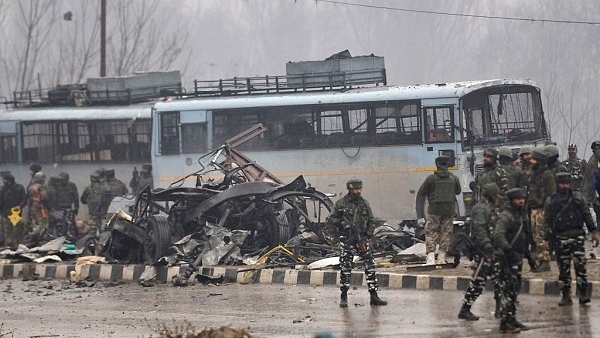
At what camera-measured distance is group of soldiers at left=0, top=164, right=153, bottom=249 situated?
2659cm

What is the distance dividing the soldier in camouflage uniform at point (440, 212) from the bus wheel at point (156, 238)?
429 cm

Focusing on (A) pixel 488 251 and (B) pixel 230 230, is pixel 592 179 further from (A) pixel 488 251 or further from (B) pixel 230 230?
(A) pixel 488 251

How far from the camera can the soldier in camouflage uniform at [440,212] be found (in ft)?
62.1

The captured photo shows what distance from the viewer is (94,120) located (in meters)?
33.3

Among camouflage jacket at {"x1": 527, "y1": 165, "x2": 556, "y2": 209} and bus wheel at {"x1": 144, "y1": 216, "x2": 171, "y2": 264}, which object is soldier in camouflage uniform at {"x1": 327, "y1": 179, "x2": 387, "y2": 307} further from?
bus wheel at {"x1": 144, "y1": 216, "x2": 171, "y2": 264}

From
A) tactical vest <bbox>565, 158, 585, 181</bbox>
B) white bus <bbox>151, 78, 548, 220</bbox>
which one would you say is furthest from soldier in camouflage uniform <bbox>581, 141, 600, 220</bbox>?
white bus <bbox>151, 78, 548, 220</bbox>

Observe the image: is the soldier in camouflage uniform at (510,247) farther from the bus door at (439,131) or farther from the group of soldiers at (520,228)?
the bus door at (439,131)

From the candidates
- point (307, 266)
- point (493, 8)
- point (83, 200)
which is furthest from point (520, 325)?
point (493, 8)

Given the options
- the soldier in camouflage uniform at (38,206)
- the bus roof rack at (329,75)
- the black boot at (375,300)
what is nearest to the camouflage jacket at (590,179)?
the black boot at (375,300)

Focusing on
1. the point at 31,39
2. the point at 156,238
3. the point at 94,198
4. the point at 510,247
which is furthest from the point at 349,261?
the point at 31,39

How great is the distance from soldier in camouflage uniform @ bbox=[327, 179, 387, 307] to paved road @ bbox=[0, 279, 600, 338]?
0.25m

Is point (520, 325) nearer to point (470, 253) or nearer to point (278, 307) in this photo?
point (470, 253)

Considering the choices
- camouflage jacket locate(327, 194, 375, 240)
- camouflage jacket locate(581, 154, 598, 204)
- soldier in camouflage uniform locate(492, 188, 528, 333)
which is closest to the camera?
soldier in camouflage uniform locate(492, 188, 528, 333)

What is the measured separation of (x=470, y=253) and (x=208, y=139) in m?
16.7
